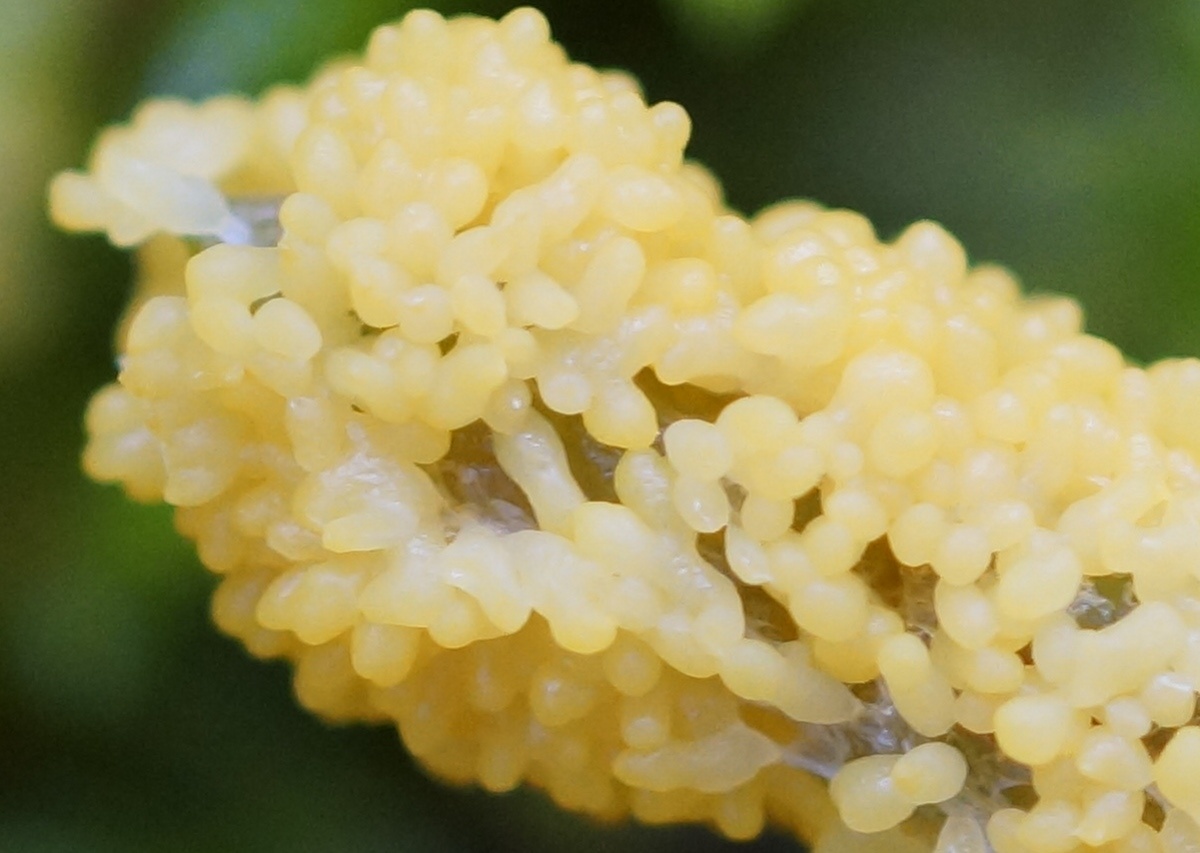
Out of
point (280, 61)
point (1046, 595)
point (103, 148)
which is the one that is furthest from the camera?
point (280, 61)

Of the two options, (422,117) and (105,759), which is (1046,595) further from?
(105,759)

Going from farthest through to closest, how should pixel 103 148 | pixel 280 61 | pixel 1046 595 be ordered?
pixel 280 61 < pixel 103 148 < pixel 1046 595

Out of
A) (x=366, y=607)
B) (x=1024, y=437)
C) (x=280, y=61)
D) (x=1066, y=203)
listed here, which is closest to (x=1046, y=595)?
(x=1024, y=437)

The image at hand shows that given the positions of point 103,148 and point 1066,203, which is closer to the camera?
point 103,148

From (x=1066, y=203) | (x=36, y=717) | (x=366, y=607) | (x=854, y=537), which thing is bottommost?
(x=36, y=717)

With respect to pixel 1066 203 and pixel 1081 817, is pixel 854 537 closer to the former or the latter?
pixel 1081 817

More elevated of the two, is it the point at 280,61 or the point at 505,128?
the point at 505,128

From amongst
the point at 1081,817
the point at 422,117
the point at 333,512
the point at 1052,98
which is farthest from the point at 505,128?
the point at 1052,98
